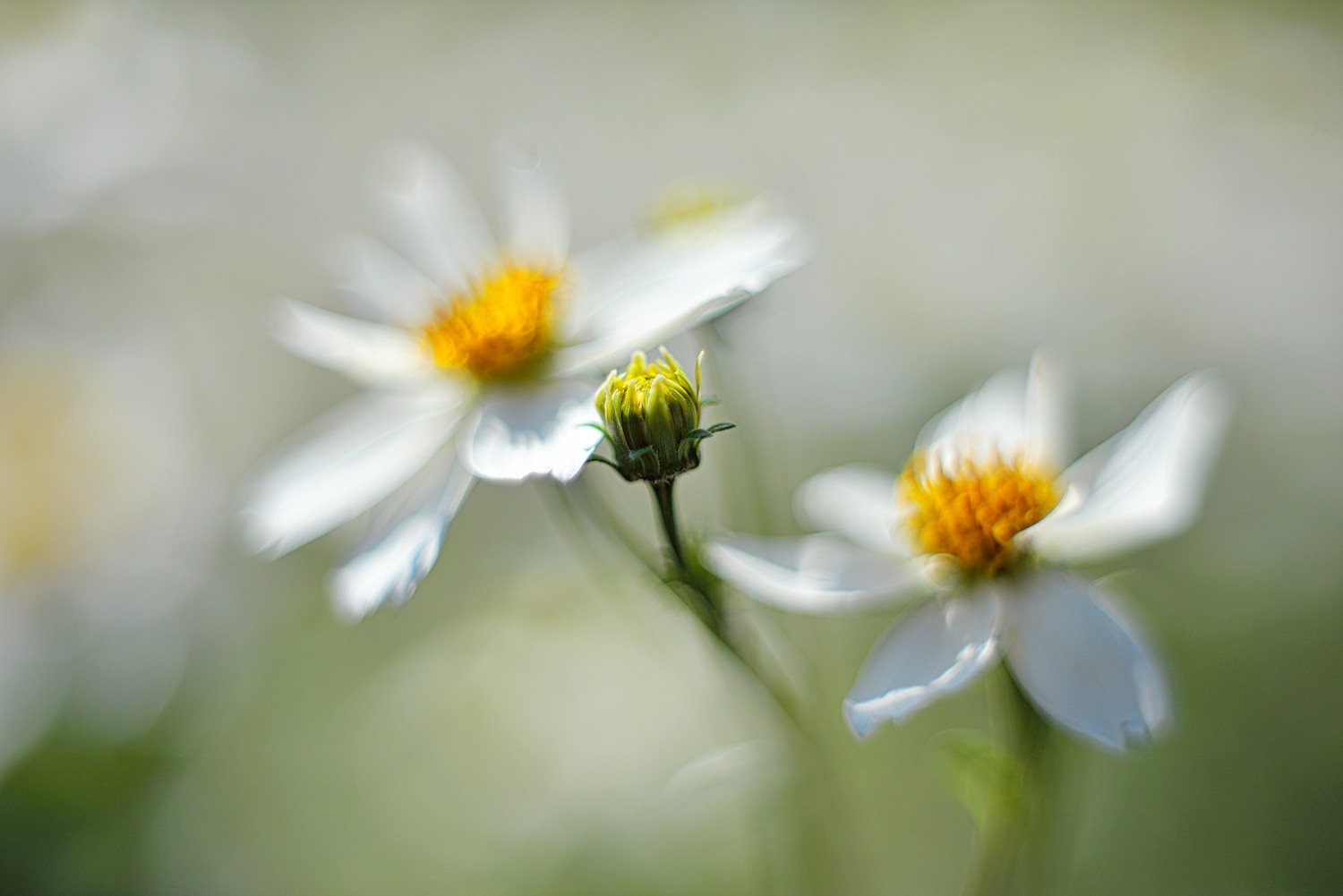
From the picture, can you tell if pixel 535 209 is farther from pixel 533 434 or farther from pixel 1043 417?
pixel 1043 417

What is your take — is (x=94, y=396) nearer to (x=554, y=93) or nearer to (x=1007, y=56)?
(x=554, y=93)

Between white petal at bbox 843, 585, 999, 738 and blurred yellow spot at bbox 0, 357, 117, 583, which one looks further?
blurred yellow spot at bbox 0, 357, 117, 583

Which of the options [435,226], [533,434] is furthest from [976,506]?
[435,226]

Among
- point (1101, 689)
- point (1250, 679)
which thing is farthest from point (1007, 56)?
point (1101, 689)

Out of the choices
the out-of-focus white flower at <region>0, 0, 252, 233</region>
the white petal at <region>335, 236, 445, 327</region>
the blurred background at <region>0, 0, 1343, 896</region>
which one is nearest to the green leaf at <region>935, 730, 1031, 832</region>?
the blurred background at <region>0, 0, 1343, 896</region>

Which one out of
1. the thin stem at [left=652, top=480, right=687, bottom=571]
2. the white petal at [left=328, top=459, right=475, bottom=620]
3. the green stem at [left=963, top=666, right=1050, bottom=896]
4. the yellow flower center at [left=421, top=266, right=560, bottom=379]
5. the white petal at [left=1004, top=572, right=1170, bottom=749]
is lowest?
the green stem at [left=963, top=666, right=1050, bottom=896]

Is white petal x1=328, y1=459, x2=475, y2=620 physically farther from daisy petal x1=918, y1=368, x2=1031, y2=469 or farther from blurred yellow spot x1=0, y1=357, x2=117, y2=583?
blurred yellow spot x1=0, y1=357, x2=117, y2=583
